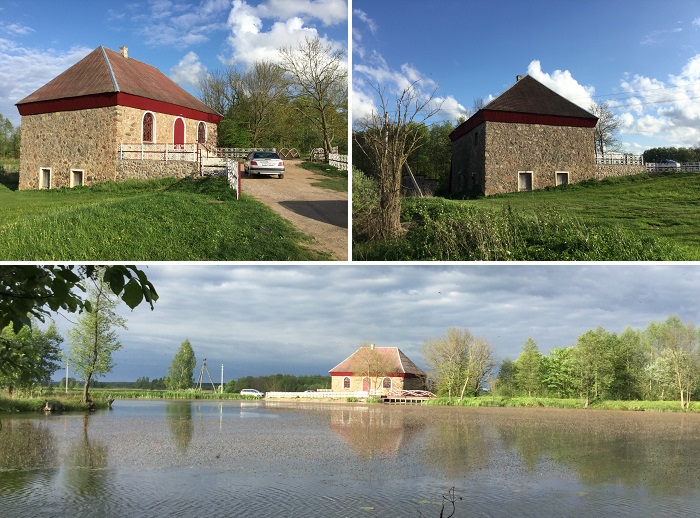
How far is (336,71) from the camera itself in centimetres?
673

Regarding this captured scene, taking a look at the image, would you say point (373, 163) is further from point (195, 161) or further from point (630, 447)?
point (630, 447)

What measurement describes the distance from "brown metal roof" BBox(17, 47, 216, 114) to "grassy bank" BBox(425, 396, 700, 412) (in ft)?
66.1

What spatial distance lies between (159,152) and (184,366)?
43.0 metres

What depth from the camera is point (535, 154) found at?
1872 cm

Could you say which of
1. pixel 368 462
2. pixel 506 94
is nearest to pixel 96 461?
pixel 368 462

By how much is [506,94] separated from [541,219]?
12.0 meters

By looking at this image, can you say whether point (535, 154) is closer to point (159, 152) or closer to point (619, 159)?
point (619, 159)

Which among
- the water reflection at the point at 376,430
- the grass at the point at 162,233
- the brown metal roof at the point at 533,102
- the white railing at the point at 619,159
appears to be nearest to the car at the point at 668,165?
the white railing at the point at 619,159

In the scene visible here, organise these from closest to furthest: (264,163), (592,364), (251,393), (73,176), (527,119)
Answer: (264,163) → (73,176) → (527,119) → (592,364) → (251,393)

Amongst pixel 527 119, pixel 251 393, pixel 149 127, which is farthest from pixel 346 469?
pixel 251 393

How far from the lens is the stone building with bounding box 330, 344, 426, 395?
1399 inches

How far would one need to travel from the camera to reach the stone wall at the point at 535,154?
60.1 feet

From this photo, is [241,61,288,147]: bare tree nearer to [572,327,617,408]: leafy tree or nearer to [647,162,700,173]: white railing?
[647,162,700,173]: white railing

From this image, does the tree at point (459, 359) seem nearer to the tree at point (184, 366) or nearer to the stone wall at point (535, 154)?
the stone wall at point (535, 154)
